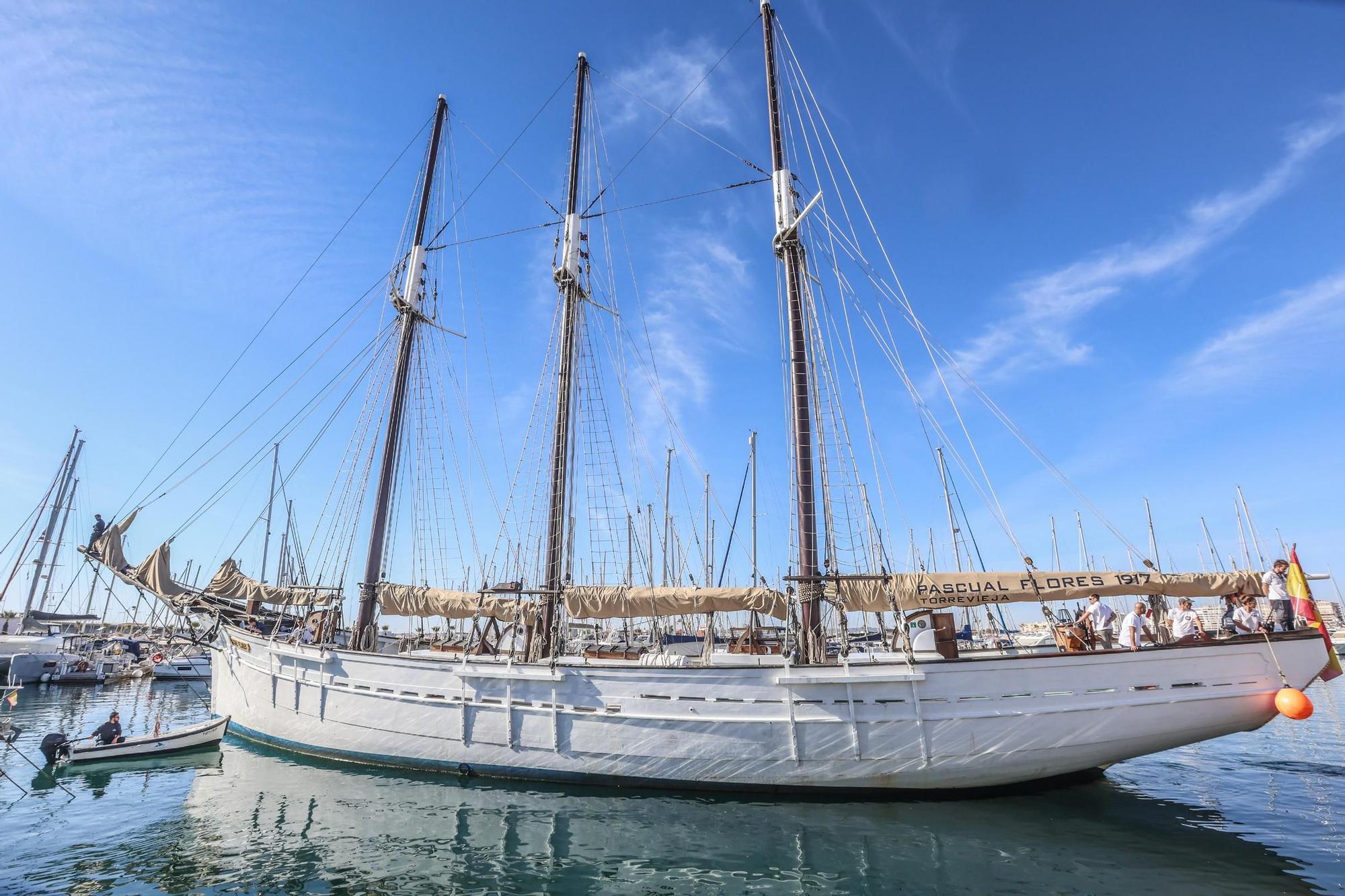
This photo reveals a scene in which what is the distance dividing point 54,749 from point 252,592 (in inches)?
250

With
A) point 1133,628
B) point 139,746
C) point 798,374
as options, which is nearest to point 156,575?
point 139,746

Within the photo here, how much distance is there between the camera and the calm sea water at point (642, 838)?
32.1 ft

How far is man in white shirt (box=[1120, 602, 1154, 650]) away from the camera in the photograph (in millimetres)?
13492

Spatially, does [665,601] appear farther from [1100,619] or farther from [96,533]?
[96,533]

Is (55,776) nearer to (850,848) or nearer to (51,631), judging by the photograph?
(850,848)

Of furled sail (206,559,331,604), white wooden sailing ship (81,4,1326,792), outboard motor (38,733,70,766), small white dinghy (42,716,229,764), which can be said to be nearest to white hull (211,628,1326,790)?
white wooden sailing ship (81,4,1326,792)

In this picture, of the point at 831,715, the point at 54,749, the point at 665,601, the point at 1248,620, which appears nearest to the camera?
the point at 1248,620

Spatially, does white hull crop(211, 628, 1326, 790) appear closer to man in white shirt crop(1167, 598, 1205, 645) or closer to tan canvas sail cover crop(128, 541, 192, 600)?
man in white shirt crop(1167, 598, 1205, 645)

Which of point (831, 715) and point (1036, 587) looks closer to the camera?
point (831, 715)

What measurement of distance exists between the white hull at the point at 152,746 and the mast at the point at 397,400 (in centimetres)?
518

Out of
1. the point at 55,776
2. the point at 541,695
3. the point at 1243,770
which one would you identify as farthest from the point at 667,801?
the point at 55,776

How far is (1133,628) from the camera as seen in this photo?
13539mm

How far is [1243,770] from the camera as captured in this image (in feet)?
55.0

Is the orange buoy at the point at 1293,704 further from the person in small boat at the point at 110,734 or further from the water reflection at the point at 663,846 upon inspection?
the person in small boat at the point at 110,734
